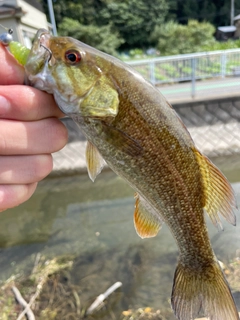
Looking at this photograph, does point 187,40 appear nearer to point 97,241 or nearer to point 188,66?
point 188,66

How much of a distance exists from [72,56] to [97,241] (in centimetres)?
467

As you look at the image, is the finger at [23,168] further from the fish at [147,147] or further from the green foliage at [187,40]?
the green foliage at [187,40]

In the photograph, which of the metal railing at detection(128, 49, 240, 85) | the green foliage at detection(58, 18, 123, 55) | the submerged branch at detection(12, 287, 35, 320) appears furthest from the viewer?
the green foliage at detection(58, 18, 123, 55)

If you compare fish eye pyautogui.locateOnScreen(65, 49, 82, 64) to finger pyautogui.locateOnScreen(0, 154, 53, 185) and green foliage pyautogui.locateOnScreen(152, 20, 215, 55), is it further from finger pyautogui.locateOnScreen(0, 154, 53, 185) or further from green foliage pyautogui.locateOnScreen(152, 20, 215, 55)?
green foliage pyautogui.locateOnScreen(152, 20, 215, 55)

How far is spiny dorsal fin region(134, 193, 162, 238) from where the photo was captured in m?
1.59

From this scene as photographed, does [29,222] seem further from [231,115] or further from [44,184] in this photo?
[231,115]

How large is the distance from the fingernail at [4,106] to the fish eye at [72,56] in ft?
1.02

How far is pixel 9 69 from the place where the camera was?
126 cm

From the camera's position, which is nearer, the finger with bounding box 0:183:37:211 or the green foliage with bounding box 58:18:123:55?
the finger with bounding box 0:183:37:211

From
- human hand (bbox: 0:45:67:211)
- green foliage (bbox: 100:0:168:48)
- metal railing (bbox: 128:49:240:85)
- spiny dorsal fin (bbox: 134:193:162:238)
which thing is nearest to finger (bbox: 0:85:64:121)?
human hand (bbox: 0:45:67:211)

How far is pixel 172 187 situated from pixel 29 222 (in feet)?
19.1

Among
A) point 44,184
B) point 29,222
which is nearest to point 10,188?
point 29,222

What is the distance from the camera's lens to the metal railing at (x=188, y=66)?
30.1ft

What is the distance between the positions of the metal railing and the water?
3.63 metres
